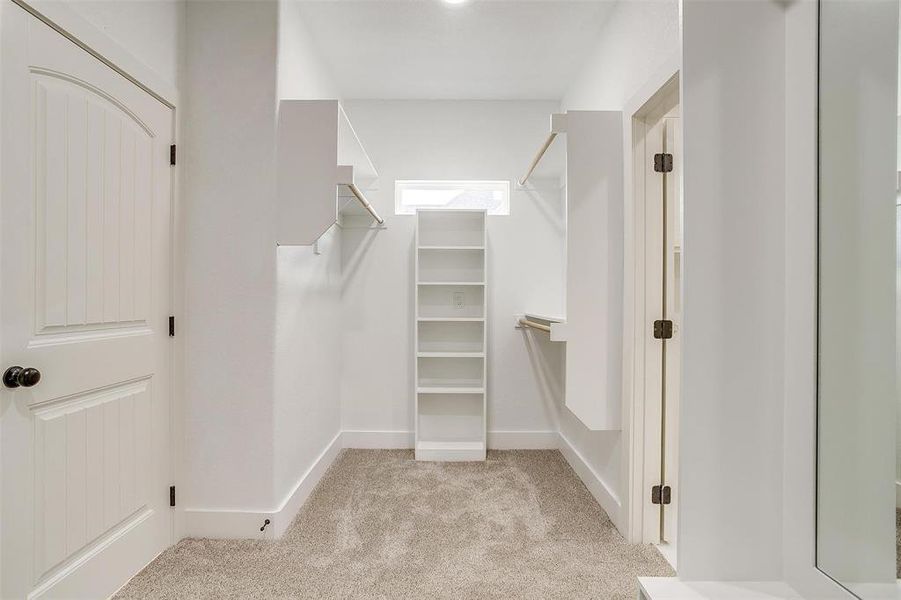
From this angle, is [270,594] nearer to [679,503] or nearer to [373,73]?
[679,503]

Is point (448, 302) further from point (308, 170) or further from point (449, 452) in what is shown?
point (308, 170)

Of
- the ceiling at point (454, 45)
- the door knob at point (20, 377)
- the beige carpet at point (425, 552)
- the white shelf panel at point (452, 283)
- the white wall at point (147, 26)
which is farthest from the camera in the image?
the white shelf panel at point (452, 283)

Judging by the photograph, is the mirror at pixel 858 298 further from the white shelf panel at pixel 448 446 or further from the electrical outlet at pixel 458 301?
the electrical outlet at pixel 458 301

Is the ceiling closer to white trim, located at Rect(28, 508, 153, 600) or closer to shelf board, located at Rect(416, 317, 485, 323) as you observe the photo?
shelf board, located at Rect(416, 317, 485, 323)

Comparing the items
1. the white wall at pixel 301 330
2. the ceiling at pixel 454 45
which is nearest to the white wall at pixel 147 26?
the white wall at pixel 301 330

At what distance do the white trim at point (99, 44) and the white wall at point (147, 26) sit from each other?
0.02m

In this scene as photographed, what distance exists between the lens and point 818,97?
792 millimetres

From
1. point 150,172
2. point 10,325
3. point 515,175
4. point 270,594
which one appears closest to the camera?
point 10,325

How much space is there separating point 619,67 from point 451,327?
6.84 feet

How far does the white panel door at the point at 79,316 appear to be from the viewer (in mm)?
1312

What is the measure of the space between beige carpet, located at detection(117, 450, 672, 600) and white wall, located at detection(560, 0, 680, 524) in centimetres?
26

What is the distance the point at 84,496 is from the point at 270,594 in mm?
751

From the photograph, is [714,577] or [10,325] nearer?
[714,577]

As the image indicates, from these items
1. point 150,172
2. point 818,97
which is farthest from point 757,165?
point 150,172
